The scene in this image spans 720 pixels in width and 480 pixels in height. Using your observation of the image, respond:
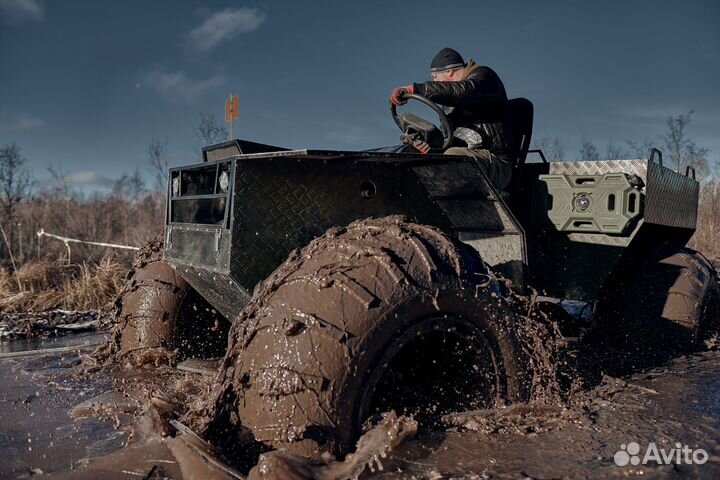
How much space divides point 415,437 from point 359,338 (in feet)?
1.65

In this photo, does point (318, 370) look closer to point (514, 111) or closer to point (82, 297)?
point (514, 111)

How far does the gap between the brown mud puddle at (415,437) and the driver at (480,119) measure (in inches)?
58.0

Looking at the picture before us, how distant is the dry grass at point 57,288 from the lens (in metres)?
7.78

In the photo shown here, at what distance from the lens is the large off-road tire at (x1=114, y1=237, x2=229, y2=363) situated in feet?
12.8

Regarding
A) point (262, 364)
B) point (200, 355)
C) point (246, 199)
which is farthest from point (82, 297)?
point (262, 364)

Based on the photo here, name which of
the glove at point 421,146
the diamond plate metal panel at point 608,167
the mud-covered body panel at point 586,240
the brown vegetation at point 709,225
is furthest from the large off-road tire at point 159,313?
the brown vegetation at point 709,225

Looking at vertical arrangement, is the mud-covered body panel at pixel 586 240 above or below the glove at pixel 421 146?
below

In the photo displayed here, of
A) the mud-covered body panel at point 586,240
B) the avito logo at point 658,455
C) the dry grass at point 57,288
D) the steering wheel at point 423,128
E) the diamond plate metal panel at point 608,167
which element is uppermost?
the steering wheel at point 423,128

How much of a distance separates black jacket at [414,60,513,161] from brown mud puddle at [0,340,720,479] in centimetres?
160

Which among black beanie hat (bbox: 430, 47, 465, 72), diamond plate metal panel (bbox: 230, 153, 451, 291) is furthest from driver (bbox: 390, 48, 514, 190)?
diamond plate metal panel (bbox: 230, 153, 451, 291)

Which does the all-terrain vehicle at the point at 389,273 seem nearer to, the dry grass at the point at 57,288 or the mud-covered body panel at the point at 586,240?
the mud-covered body panel at the point at 586,240

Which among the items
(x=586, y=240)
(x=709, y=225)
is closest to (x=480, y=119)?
(x=586, y=240)

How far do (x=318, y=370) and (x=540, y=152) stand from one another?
3.00m

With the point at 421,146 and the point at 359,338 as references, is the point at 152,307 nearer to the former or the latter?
the point at 421,146
